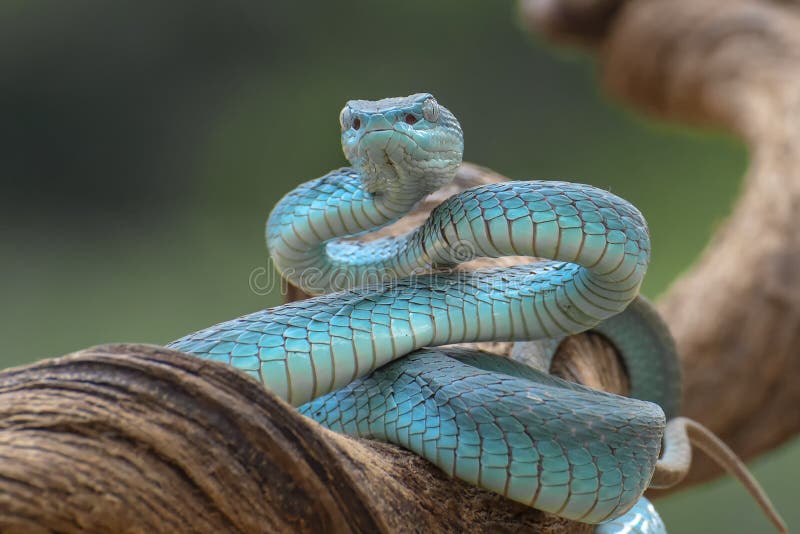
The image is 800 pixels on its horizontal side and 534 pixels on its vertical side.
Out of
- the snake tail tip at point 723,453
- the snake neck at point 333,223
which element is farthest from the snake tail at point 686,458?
the snake neck at point 333,223

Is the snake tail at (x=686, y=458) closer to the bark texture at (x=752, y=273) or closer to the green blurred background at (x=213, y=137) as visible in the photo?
the bark texture at (x=752, y=273)

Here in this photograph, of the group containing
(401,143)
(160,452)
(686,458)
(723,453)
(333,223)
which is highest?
(401,143)

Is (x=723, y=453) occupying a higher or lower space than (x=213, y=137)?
lower

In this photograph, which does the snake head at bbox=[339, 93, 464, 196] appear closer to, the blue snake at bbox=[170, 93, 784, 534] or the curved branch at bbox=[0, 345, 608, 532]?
the blue snake at bbox=[170, 93, 784, 534]

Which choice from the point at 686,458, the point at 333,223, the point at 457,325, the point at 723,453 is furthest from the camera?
the point at 723,453

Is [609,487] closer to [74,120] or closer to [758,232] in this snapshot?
[758,232]

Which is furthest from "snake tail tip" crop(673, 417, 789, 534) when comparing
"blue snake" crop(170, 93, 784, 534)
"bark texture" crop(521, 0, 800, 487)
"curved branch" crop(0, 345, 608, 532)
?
"curved branch" crop(0, 345, 608, 532)

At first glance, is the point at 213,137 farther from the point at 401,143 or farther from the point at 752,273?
the point at 401,143

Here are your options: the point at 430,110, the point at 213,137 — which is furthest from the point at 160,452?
the point at 213,137
